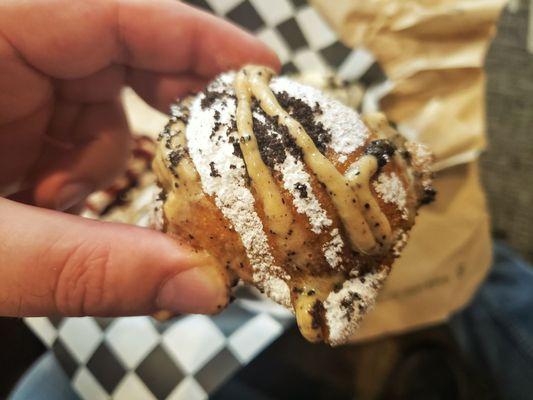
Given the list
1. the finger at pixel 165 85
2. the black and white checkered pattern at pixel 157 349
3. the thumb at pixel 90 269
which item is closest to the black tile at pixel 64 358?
the black and white checkered pattern at pixel 157 349

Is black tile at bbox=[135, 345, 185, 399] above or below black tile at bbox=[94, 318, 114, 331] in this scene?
below

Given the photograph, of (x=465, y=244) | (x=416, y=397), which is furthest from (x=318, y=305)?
(x=416, y=397)

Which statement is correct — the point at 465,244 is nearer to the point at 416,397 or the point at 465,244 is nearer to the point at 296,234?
the point at 416,397

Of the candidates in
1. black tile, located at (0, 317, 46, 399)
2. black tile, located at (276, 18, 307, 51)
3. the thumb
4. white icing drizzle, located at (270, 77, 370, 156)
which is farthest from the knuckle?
black tile, located at (276, 18, 307, 51)

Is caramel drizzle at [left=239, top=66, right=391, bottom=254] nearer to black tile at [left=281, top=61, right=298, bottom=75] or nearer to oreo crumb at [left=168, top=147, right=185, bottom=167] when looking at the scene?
oreo crumb at [left=168, top=147, right=185, bottom=167]

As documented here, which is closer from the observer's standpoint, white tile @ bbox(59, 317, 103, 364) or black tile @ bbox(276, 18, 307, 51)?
white tile @ bbox(59, 317, 103, 364)

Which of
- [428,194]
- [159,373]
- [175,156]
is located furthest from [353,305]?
[159,373]
